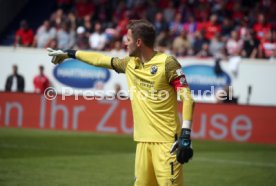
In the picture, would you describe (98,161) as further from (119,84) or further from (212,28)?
(212,28)

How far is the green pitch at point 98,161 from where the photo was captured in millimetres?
12125

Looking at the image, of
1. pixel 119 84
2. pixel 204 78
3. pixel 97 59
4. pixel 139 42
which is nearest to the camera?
pixel 139 42

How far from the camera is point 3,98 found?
20.8 metres

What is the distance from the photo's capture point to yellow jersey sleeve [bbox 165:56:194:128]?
6.89 meters

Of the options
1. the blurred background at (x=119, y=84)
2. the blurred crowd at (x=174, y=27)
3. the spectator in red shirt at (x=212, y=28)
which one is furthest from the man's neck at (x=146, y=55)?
the spectator in red shirt at (x=212, y=28)

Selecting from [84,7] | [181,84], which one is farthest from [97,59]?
[84,7]

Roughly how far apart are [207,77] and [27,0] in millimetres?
9781

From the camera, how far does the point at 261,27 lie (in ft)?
78.5

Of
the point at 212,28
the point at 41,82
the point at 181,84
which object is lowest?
the point at 181,84

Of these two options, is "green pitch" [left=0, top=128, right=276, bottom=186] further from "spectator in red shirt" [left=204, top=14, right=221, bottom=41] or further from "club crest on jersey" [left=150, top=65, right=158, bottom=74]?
"spectator in red shirt" [left=204, top=14, right=221, bottom=41]

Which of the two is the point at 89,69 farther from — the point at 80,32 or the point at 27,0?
the point at 27,0

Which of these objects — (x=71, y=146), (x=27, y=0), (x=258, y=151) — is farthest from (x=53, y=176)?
(x=27, y=0)

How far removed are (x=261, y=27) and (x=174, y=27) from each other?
122 inches

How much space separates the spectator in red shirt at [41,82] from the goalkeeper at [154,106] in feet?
58.7
